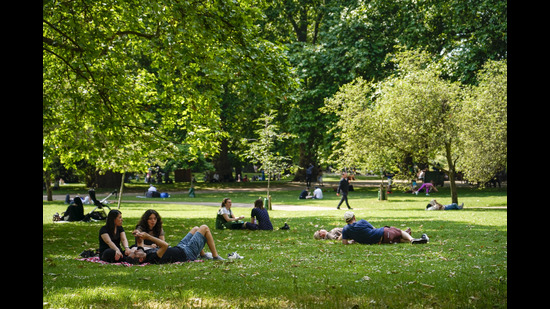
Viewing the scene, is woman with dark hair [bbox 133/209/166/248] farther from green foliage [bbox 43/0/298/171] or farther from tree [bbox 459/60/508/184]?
tree [bbox 459/60/508/184]

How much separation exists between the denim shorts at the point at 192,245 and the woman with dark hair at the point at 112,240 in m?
1.11

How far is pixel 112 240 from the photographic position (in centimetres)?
1094

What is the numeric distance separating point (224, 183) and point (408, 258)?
4176cm

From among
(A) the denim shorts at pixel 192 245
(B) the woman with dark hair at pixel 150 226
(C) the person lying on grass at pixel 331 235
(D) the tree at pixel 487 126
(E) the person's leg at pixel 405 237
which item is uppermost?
(D) the tree at pixel 487 126

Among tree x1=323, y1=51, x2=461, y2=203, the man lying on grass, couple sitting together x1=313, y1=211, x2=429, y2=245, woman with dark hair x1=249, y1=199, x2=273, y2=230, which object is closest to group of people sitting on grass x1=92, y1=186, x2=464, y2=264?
the man lying on grass

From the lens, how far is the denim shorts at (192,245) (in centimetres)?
1042

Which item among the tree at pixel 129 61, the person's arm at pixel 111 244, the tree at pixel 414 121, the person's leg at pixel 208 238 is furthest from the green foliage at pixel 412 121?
the person's arm at pixel 111 244

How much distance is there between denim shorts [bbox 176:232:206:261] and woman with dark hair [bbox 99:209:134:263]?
1113 mm

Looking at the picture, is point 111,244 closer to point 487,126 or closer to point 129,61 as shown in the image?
point 129,61

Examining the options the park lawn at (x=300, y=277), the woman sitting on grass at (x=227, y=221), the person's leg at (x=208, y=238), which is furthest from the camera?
the woman sitting on grass at (x=227, y=221)

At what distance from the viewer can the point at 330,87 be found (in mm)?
38875

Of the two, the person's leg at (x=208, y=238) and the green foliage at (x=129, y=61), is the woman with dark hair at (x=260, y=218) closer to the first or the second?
the green foliage at (x=129, y=61)
